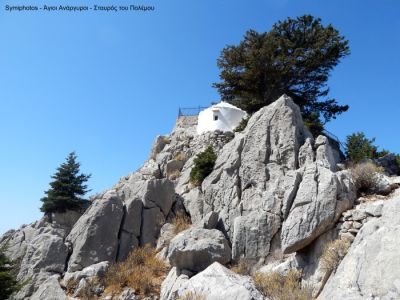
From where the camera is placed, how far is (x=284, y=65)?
2352cm

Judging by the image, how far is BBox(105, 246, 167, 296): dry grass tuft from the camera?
44.1 feet

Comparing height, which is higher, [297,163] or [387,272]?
[297,163]

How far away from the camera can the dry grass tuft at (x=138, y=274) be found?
13.4 metres

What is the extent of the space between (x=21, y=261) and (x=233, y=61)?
17.7 metres

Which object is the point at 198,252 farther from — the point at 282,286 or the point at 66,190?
the point at 66,190

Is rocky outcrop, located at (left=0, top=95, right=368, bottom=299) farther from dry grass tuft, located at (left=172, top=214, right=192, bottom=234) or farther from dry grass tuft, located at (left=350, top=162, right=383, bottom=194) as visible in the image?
dry grass tuft, located at (left=350, top=162, right=383, bottom=194)

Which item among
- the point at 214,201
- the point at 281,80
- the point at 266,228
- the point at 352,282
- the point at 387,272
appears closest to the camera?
the point at 387,272

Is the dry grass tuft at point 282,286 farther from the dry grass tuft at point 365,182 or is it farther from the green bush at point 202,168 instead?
the green bush at point 202,168

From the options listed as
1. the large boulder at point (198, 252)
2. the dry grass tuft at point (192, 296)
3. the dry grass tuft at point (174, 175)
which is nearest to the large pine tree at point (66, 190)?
the dry grass tuft at point (174, 175)

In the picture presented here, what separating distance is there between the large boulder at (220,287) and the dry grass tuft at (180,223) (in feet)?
22.3

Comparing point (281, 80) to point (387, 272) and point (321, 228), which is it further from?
point (387, 272)

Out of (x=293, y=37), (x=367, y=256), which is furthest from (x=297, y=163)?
(x=293, y=37)

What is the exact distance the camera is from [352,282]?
845 cm

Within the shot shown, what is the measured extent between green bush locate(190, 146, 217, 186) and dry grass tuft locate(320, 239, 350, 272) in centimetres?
945
